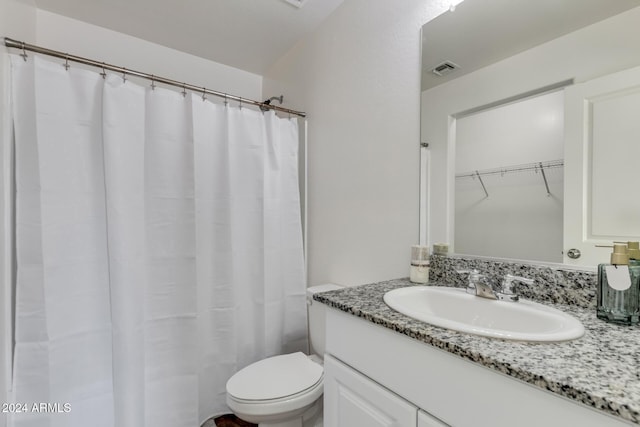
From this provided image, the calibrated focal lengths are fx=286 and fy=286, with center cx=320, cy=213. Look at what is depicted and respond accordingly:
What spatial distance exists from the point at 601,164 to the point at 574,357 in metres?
0.58

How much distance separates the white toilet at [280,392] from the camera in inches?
46.4

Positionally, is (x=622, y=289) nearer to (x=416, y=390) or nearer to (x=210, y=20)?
(x=416, y=390)

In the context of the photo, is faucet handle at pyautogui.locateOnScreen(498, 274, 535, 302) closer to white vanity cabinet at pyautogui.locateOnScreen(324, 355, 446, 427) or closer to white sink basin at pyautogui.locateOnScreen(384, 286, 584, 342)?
white sink basin at pyautogui.locateOnScreen(384, 286, 584, 342)

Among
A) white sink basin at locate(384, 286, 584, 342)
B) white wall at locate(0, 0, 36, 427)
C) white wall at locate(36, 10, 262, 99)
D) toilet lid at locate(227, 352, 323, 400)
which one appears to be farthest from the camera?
white wall at locate(36, 10, 262, 99)

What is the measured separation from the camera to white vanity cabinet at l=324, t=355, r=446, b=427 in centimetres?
71

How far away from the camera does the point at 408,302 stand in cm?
99

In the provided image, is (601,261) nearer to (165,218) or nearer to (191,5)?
(165,218)

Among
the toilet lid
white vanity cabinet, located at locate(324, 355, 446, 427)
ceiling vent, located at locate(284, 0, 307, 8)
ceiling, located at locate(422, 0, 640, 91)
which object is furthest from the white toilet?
ceiling vent, located at locate(284, 0, 307, 8)

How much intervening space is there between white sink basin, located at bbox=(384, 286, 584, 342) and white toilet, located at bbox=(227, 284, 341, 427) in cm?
67

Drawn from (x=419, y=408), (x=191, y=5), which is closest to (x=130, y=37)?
(x=191, y=5)

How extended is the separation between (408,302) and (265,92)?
215 centimetres

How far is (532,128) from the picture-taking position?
0.96 meters

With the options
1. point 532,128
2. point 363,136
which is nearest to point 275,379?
point 363,136

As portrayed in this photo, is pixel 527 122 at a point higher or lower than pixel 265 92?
lower
